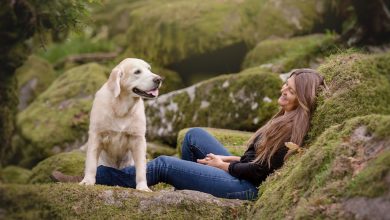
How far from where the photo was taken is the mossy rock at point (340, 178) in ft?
12.8

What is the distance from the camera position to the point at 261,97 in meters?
9.87

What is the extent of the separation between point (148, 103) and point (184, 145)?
4.40 meters

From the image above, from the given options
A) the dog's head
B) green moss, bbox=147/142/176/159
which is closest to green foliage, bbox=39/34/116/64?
green moss, bbox=147/142/176/159

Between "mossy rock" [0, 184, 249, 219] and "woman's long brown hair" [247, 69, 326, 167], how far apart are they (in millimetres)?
569

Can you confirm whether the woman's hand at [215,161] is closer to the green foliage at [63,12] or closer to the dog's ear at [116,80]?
the dog's ear at [116,80]

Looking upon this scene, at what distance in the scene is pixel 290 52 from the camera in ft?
41.3

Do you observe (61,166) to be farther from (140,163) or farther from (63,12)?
(140,163)

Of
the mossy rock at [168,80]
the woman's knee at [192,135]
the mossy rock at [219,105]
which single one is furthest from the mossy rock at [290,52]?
the woman's knee at [192,135]

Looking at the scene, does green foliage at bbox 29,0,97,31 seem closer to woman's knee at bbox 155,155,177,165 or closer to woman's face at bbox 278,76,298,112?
woman's knee at bbox 155,155,177,165

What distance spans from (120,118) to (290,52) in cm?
691

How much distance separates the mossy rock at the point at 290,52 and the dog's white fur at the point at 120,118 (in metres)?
4.98

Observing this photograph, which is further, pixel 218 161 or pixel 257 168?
pixel 218 161

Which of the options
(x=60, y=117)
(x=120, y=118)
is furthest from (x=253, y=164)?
(x=60, y=117)

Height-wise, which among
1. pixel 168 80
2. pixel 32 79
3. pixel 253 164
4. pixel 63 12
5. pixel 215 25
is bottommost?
pixel 32 79
